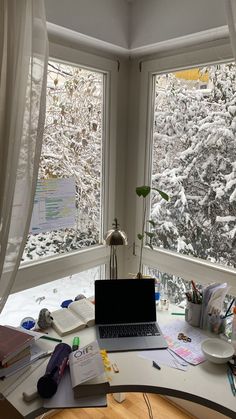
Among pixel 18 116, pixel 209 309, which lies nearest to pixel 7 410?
pixel 209 309

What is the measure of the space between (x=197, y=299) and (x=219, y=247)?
0.33 meters

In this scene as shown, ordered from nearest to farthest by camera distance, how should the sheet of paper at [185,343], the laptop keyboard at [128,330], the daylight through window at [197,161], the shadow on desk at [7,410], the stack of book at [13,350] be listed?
the shadow on desk at [7,410]
the stack of book at [13,350]
the sheet of paper at [185,343]
the laptop keyboard at [128,330]
the daylight through window at [197,161]

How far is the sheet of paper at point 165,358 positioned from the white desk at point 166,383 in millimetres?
22

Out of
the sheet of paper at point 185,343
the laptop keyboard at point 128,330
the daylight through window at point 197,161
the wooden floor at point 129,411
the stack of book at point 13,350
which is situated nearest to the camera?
the stack of book at point 13,350

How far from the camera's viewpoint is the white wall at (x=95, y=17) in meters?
1.52

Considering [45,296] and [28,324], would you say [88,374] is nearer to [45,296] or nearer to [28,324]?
[28,324]

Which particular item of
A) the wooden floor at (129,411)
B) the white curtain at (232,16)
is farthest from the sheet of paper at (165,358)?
the white curtain at (232,16)

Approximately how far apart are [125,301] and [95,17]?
1446 millimetres

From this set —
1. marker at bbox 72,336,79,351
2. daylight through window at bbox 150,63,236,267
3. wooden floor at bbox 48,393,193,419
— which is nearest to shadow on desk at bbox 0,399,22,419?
marker at bbox 72,336,79,351

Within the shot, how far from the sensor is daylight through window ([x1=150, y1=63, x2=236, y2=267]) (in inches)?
65.5

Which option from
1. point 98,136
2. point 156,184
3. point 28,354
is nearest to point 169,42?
point 98,136

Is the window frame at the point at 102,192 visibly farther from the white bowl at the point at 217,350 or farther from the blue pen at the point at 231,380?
the blue pen at the point at 231,380

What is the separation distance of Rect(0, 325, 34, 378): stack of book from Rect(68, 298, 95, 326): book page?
0.32 m

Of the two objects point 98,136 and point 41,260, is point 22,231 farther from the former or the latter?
point 98,136
